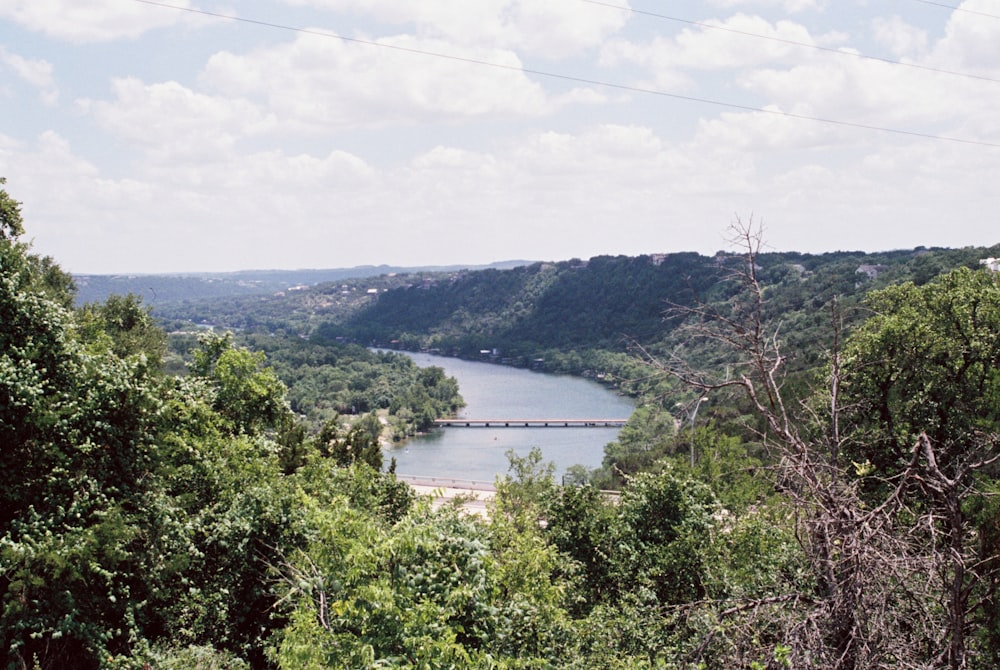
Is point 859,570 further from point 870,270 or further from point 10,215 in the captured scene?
point 870,270

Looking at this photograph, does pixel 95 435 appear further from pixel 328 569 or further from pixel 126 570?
pixel 328 569

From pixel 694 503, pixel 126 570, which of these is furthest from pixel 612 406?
pixel 126 570

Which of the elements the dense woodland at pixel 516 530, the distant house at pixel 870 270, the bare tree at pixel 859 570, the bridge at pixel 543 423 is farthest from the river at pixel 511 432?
the bare tree at pixel 859 570

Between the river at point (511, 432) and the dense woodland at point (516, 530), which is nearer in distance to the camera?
the dense woodland at point (516, 530)

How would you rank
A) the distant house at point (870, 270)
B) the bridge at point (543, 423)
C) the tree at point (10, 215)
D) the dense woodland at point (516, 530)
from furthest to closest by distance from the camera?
the distant house at point (870, 270), the bridge at point (543, 423), the tree at point (10, 215), the dense woodland at point (516, 530)

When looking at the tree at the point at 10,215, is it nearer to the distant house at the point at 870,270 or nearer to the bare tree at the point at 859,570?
the bare tree at the point at 859,570

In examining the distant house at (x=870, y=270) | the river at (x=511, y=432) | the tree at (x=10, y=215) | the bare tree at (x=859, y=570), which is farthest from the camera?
the distant house at (x=870, y=270)

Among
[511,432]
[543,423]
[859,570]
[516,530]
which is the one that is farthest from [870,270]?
[859,570]
